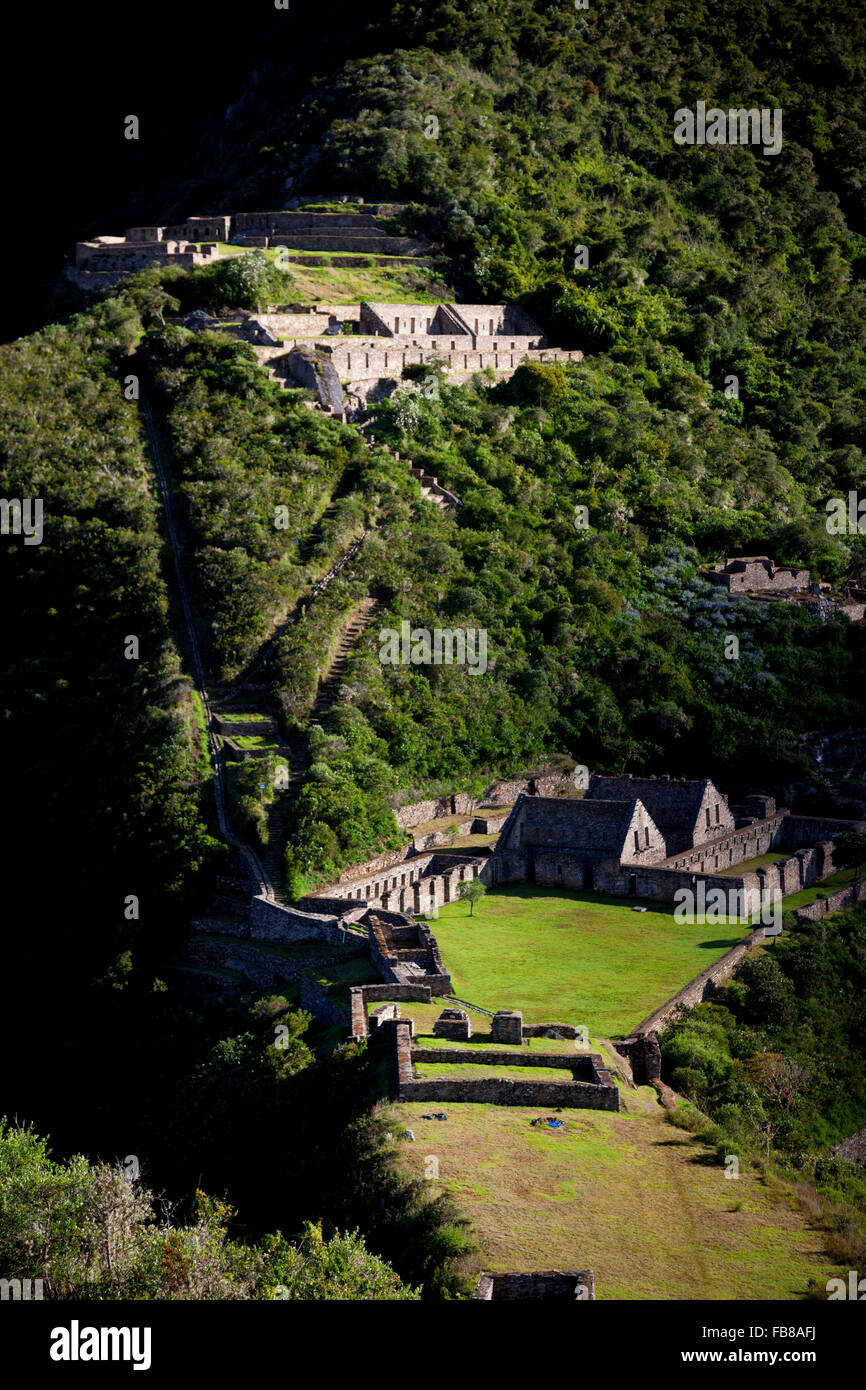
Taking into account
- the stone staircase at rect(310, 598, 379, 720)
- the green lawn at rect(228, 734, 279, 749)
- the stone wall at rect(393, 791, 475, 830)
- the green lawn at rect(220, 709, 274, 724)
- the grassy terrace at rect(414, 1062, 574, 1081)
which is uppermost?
the stone staircase at rect(310, 598, 379, 720)

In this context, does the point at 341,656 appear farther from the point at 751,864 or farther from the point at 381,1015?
the point at 381,1015

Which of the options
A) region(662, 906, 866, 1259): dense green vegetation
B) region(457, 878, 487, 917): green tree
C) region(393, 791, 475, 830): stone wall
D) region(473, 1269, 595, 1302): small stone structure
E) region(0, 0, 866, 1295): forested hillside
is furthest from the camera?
region(393, 791, 475, 830): stone wall

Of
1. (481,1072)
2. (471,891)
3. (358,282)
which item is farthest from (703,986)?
(358,282)

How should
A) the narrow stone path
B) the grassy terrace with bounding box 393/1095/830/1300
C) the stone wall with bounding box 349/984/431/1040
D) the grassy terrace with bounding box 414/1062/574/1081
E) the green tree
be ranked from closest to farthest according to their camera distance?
1. the grassy terrace with bounding box 393/1095/830/1300
2. the grassy terrace with bounding box 414/1062/574/1081
3. the stone wall with bounding box 349/984/431/1040
4. the narrow stone path
5. the green tree

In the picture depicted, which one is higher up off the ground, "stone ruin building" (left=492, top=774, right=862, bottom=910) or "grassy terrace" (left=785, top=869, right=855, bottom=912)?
"stone ruin building" (left=492, top=774, right=862, bottom=910)

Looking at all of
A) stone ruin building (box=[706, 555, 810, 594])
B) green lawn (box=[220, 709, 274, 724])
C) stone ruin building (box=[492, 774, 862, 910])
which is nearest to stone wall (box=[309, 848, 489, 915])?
stone ruin building (box=[492, 774, 862, 910])

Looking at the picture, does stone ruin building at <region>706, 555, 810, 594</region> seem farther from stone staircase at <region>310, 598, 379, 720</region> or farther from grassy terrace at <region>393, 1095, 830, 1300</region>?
grassy terrace at <region>393, 1095, 830, 1300</region>
